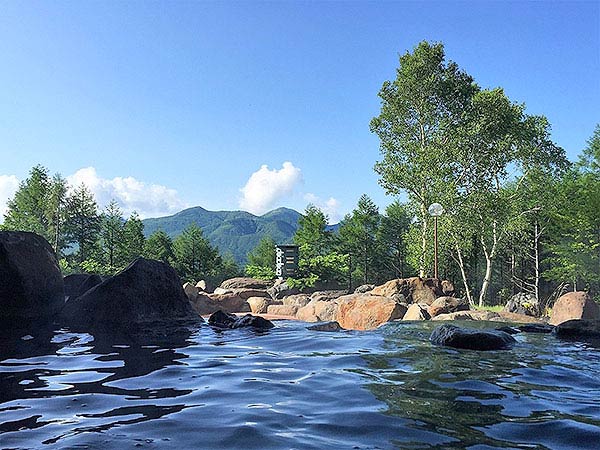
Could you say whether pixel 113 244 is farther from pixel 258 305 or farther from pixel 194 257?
pixel 258 305

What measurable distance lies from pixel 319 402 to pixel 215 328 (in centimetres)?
518

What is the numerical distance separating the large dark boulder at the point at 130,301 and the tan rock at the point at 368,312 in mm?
4452

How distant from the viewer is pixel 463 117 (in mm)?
25594

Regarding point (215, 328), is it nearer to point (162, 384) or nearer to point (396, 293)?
point (162, 384)

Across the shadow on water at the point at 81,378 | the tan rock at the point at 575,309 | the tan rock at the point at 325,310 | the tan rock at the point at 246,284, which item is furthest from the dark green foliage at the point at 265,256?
the shadow on water at the point at 81,378

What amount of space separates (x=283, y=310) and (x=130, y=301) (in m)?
9.73

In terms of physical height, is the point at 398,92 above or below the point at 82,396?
above

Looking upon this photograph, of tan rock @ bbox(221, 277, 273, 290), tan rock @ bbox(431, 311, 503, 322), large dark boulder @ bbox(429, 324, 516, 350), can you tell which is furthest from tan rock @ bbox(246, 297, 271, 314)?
large dark boulder @ bbox(429, 324, 516, 350)

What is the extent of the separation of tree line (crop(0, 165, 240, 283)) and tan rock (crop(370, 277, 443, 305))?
17835mm

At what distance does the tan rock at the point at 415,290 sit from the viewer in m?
17.2

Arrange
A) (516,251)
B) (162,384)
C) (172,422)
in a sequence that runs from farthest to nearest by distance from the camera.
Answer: (516,251), (162,384), (172,422)

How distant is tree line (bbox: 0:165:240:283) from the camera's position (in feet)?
103

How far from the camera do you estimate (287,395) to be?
144 inches

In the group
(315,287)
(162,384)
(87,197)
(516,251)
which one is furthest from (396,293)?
(87,197)
